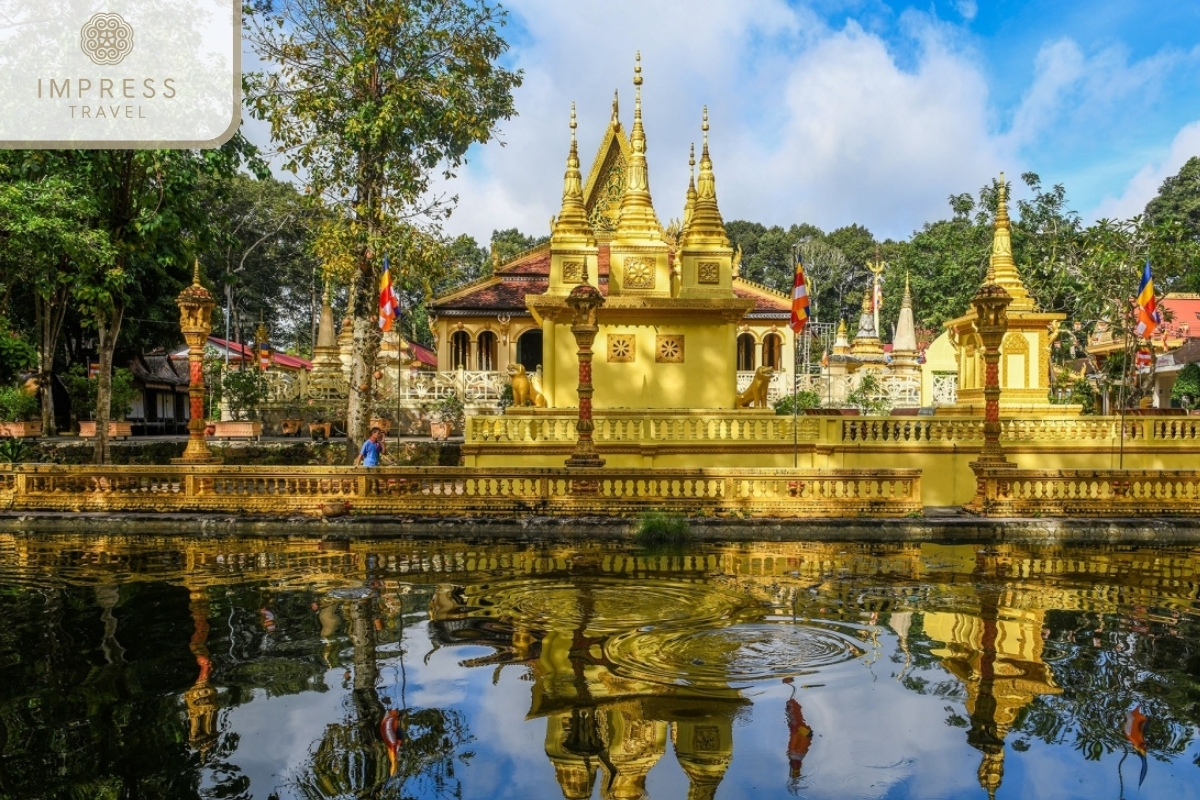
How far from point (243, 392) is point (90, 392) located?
4.69 metres

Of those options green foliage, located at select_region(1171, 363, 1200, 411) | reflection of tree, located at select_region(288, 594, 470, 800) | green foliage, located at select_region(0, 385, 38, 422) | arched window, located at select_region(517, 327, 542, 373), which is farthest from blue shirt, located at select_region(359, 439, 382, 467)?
green foliage, located at select_region(1171, 363, 1200, 411)

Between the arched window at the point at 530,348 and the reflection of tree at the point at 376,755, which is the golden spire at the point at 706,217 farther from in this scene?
the arched window at the point at 530,348

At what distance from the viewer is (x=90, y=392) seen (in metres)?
28.0

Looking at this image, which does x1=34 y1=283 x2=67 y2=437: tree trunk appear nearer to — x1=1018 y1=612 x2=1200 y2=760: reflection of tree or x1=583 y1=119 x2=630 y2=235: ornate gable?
x1=583 y1=119 x2=630 y2=235: ornate gable

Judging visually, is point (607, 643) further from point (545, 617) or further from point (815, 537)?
point (815, 537)

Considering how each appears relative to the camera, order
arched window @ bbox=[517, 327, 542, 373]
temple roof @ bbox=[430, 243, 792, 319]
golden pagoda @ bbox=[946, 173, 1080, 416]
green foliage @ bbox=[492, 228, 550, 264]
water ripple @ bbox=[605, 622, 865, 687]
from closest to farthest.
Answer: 1. water ripple @ bbox=[605, 622, 865, 687]
2. golden pagoda @ bbox=[946, 173, 1080, 416]
3. temple roof @ bbox=[430, 243, 792, 319]
4. arched window @ bbox=[517, 327, 542, 373]
5. green foliage @ bbox=[492, 228, 550, 264]

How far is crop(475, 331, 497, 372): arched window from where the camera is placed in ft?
129

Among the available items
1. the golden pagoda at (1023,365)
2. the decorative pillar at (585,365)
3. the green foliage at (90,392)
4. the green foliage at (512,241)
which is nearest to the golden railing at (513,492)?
the decorative pillar at (585,365)

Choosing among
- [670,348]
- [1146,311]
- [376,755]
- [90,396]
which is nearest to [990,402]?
[1146,311]

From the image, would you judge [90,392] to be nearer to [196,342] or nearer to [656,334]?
[196,342]

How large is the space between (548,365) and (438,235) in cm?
420

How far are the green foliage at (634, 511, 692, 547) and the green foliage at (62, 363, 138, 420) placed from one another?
21.6 metres

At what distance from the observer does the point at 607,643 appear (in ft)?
23.3

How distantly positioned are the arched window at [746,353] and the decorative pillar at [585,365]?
27653mm
